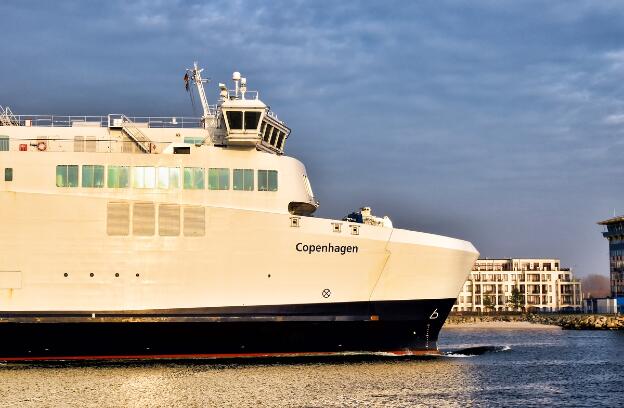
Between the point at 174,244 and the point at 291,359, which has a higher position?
the point at 174,244

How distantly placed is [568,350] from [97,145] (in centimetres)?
3159

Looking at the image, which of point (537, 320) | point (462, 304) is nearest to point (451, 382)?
point (537, 320)

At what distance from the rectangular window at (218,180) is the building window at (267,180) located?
1311 millimetres

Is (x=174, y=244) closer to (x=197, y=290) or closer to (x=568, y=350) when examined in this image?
(x=197, y=290)

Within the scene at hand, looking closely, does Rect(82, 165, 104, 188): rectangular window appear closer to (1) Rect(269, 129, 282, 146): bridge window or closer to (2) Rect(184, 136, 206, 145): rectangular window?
(2) Rect(184, 136, 206, 145): rectangular window

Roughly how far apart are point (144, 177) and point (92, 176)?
205cm

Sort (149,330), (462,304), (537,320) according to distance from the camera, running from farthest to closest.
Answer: (462,304)
(537,320)
(149,330)

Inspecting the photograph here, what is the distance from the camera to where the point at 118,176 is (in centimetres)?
3394

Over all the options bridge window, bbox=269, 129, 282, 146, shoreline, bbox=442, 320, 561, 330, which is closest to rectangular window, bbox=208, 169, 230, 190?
bridge window, bbox=269, 129, 282, 146

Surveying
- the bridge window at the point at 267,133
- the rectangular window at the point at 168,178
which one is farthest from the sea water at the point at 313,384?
the bridge window at the point at 267,133

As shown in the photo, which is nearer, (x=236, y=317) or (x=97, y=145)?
(x=236, y=317)

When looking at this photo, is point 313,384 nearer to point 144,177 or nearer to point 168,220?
point 168,220

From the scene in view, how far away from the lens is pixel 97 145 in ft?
117

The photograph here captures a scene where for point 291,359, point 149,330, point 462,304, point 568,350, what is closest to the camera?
point 149,330
